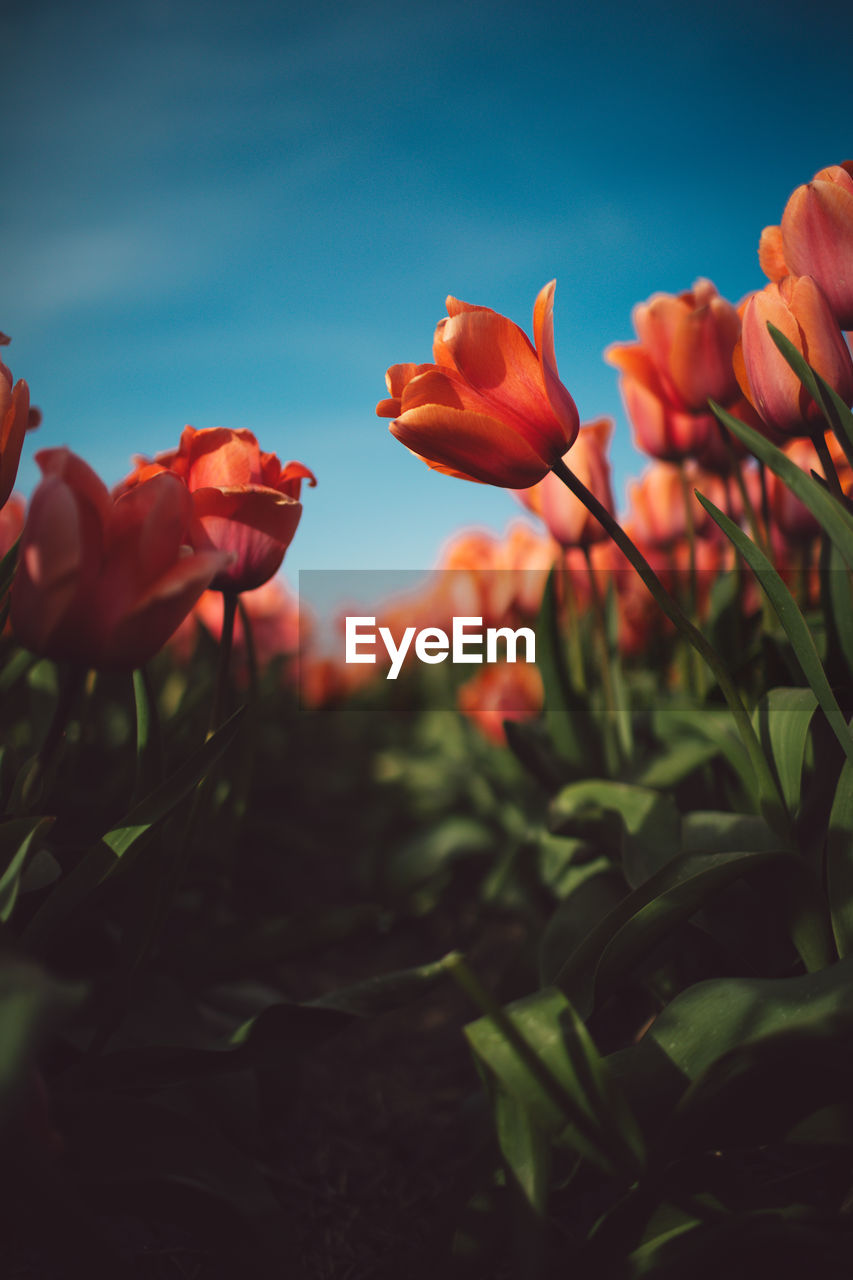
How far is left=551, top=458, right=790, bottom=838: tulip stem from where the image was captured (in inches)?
22.4

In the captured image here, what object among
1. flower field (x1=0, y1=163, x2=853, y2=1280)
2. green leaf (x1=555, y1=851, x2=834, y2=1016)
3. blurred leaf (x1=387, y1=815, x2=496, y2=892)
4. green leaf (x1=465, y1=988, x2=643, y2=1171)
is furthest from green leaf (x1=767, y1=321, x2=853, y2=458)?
blurred leaf (x1=387, y1=815, x2=496, y2=892)

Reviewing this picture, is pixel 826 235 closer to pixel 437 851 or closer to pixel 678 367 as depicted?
pixel 678 367

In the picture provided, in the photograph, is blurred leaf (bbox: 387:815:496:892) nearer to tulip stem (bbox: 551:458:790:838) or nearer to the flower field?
the flower field

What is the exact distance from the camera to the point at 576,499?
1.09 m

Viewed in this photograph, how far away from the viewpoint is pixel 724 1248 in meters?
0.44

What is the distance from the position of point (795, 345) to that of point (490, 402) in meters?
0.23

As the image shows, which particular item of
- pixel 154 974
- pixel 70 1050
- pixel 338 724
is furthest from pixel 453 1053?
pixel 338 724

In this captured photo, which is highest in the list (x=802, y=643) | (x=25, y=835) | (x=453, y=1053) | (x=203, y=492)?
(x=203, y=492)

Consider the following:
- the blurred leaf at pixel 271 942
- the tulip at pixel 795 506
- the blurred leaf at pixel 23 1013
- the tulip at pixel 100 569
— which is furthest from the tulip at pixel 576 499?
the blurred leaf at pixel 23 1013

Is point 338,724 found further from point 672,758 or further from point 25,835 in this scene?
point 25,835

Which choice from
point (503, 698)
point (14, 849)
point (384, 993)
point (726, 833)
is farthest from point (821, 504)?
point (503, 698)

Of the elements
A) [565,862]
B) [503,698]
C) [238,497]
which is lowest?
[565,862]

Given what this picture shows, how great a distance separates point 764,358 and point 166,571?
0.45 m

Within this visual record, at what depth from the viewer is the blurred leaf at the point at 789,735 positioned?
64cm
